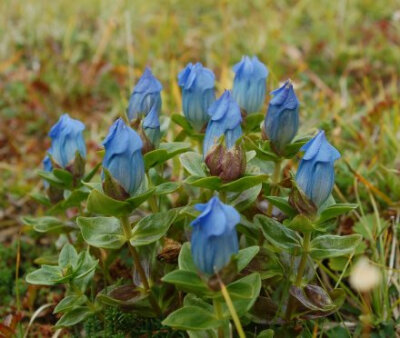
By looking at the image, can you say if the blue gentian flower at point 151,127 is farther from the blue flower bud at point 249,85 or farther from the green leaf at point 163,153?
the blue flower bud at point 249,85

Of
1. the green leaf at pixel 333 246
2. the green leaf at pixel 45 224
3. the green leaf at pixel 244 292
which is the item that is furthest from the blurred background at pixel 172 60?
the green leaf at pixel 244 292

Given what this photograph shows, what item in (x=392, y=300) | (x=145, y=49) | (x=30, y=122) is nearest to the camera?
(x=392, y=300)

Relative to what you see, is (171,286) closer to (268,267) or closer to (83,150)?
(268,267)

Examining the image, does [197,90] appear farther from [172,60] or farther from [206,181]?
[172,60]

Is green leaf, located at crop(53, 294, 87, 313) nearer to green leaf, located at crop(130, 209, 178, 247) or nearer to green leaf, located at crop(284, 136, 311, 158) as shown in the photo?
green leaf, located at crop(130, 209, 178, 247)

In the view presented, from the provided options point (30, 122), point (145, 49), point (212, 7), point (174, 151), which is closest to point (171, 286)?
point (174, 151)

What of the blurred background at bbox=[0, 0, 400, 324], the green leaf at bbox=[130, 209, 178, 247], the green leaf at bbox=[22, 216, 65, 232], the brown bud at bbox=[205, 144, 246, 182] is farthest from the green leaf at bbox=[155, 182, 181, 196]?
the blurred background at bbox=[0, 0, 400, 324]
